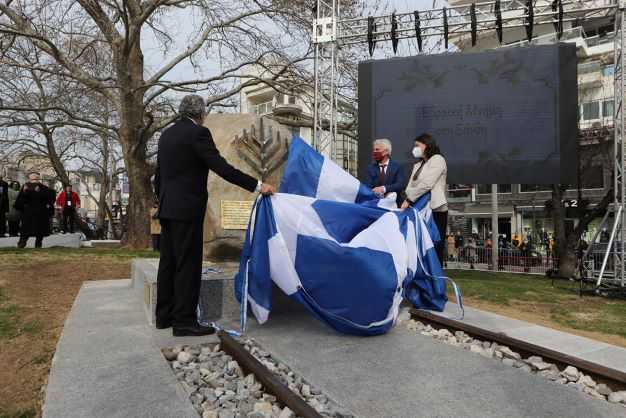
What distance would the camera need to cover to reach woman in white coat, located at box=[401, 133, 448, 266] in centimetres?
490

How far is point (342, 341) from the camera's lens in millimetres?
3463

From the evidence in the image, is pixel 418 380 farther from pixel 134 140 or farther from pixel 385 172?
pixel 134 140

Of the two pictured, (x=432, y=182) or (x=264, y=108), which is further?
(x=264, y=108)

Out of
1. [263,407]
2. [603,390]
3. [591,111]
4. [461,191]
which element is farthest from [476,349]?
[461,191]

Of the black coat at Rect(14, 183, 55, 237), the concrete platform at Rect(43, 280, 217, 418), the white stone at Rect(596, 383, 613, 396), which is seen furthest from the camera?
the black coat at Rect(14, 183, 55, 237)

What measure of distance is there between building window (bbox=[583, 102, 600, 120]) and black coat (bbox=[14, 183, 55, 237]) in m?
29.6

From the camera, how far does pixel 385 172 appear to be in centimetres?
528

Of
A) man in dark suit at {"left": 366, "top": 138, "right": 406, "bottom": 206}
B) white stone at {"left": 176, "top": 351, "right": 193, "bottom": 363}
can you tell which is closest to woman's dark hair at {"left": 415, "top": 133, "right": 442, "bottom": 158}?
man in dark suit at {"left": 366, "top": 138, "right": 406, "bottom": 206}

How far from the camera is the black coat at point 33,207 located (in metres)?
10.7

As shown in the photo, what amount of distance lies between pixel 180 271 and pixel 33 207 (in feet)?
29.9

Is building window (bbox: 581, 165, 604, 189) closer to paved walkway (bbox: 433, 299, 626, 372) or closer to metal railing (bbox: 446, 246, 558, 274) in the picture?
metal railing (bbox: 446, 246, 558, 274)

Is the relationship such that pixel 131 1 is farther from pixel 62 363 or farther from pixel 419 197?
pixel 62 363

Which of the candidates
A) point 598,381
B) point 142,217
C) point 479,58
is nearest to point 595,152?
point 479,58

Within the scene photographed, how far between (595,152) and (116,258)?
20.8 meters
